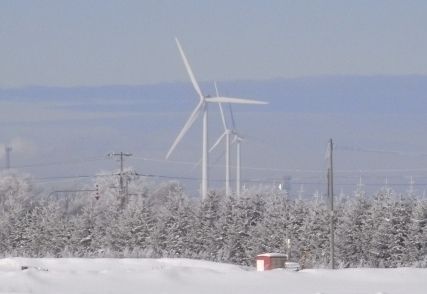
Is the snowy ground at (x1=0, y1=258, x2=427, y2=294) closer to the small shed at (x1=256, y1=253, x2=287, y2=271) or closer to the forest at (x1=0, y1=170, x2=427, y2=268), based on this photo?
the small shed at (x1=256, y1=253, x2=287, y2=271)

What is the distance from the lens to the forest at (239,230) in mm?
72750

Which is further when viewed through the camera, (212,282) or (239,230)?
(239,230)

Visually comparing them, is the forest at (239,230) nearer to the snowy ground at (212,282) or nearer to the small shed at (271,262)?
the small shed at (271,262)

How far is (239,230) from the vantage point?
7988 centimetres

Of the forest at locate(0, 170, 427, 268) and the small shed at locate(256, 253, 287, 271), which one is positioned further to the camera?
the forest at locate(0, 170, 427, 268)

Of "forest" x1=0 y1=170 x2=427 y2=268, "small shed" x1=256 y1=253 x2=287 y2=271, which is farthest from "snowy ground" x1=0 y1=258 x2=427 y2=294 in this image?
"forest" x1=0 y1=170 x2=427 y2=268

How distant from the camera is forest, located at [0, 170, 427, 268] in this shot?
7275 centimetres

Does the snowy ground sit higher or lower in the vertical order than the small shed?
lower

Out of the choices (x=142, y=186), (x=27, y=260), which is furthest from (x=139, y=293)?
(x=142, y=186)

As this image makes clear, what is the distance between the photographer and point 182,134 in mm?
73750

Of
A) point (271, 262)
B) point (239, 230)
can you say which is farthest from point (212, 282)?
point (239, 230)

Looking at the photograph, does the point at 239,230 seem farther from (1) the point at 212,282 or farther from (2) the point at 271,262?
(1) the point at 212,282

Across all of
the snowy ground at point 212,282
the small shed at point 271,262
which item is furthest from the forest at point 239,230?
the snowy ground at point 212,282

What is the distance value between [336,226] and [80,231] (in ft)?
63.4
